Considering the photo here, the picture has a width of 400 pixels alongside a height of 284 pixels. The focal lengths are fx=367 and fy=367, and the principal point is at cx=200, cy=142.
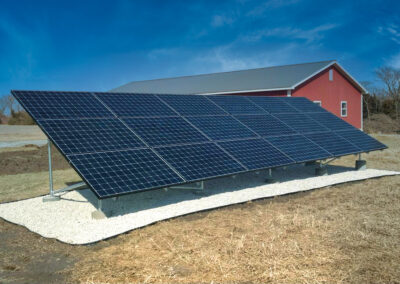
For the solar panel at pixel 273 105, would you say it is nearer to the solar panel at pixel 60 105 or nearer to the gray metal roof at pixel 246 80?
the solar panel at pixel 60 105

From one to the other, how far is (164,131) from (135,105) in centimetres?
177

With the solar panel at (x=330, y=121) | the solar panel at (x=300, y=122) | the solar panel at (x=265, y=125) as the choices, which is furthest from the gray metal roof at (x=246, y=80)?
the solar panel at (x=265, y=125)

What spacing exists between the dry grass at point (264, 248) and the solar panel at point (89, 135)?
97.5 inches

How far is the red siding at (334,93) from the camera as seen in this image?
26703mm

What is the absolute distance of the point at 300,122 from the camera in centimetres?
1514

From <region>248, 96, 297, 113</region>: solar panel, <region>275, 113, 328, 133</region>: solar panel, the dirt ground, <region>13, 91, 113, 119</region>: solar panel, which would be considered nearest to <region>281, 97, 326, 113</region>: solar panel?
<region>248, 96, 297, 113</region>: solar panel

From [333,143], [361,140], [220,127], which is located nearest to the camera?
[220,127]

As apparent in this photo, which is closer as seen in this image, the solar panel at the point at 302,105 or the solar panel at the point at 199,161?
the solar panel at the point at 199,161

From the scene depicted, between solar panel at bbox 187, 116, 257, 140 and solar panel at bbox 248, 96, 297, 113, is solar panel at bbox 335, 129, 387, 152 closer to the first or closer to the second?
solar panel at bbox 248, 96, 297, 113

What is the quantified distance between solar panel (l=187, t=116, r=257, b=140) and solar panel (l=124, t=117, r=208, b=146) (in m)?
0.44

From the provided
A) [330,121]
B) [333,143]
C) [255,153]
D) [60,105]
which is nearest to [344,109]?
[330,121]

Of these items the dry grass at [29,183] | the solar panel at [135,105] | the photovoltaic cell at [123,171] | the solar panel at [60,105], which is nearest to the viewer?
the photovoltaic cell at [123,171]

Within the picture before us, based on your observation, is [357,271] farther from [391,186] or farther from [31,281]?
[391,186]

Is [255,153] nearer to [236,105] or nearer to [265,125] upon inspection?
[265,125]
